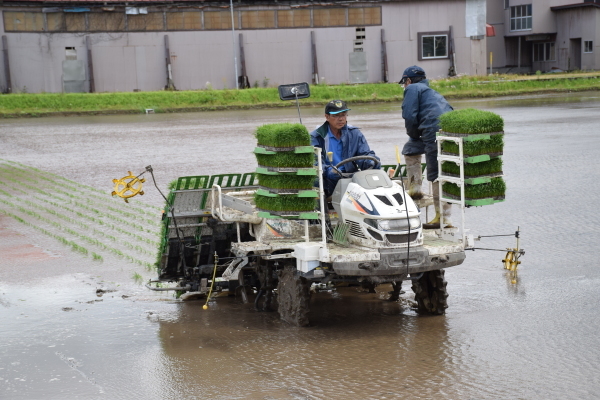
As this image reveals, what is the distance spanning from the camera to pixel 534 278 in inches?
377

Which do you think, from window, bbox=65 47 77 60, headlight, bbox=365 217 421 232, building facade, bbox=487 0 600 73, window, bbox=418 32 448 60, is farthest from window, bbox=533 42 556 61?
headlight, bbox=365 217 421 232

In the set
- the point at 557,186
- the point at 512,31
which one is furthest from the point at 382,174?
the point at 512,31

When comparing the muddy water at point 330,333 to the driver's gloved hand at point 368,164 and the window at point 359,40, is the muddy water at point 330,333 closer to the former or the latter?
the driver's gloved hand at point 368,164

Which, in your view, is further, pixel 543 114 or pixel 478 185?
pixel 543 114

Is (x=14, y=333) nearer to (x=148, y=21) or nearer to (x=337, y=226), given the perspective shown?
(x=337, y=226)

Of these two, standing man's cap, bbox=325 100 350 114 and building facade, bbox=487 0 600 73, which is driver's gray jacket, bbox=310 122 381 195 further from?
building facade, bbox=487 0 600 73

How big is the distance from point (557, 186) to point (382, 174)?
8145mm

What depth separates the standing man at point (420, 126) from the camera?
9578mm

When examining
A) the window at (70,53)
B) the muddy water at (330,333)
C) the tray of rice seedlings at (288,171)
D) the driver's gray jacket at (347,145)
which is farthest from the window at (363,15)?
the tray of rice seedlings at (288,171)

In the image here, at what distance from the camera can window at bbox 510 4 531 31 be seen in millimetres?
58578

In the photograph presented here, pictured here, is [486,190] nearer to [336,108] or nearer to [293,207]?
[336,108]

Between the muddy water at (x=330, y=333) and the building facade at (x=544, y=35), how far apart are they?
44153mm

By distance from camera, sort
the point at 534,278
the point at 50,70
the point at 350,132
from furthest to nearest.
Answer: the point at 50,70, the point at 534,278, the point at 350,132

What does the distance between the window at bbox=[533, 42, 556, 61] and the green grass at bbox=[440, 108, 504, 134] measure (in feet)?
178
